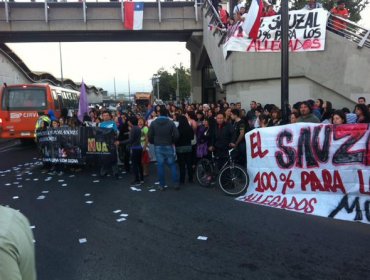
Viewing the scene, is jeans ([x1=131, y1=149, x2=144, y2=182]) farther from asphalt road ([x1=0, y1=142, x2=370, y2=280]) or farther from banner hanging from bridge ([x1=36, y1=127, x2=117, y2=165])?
banner hanging from bridge ([x1=36, y1=127, x2=117, y2=165])

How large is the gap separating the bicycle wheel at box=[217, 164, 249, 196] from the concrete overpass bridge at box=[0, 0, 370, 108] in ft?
20.6

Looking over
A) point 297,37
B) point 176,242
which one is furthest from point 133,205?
point 297,37

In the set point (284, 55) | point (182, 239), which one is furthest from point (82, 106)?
point (182, 239)

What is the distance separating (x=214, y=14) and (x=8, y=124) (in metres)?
10.2

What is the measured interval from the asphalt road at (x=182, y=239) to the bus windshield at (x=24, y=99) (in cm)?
948


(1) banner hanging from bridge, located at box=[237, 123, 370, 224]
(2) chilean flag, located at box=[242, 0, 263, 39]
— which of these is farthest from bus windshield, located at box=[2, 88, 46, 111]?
(1) banner hanging from bridge, located at box=[237, 123, 370, 224]

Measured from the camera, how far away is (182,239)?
532 centimetres

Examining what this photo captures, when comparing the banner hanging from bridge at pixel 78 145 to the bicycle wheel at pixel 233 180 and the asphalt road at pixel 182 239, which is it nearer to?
the asphalt road at pixel 182 239

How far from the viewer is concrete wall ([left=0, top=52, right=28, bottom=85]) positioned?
30.1m

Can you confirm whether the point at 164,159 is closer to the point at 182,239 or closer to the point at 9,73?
the point at 182,239

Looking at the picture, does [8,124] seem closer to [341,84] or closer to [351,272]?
[341,84]

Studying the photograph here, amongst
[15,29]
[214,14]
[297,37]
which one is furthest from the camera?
[15,29]

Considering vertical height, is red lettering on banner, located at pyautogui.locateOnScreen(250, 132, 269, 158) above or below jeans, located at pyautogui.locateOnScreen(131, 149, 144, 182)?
above

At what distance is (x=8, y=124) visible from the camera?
16516 millimetres
